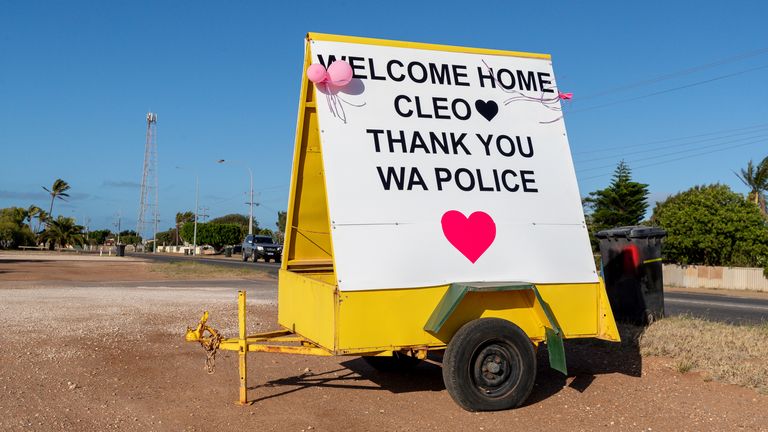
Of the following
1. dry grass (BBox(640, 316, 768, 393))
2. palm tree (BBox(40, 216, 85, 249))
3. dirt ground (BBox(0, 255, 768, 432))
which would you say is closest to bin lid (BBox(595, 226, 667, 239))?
dry grass (BBox(640, 316, 768, 393))

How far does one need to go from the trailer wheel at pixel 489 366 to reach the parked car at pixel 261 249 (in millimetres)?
39368

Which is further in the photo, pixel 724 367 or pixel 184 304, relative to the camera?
pixel 184 304

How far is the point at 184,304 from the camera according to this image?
1348cm

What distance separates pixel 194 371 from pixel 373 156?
317 cm

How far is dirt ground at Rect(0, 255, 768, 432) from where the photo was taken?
5.47 m

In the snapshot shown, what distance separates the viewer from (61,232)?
316ft

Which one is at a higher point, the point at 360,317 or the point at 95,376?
the point at 360,317

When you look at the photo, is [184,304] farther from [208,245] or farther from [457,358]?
[208,245]

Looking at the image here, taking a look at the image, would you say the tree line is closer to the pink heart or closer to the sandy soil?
the sandy soil

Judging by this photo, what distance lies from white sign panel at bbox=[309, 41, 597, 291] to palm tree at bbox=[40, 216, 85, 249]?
99908mm

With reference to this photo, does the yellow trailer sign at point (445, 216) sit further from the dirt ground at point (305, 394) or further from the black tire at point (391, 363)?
the black tire at point (391, 363)

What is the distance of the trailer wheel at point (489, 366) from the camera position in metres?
5.45

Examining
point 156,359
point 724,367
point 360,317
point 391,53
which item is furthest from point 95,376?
point 724,367

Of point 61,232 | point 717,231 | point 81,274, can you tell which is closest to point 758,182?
point 717,231
